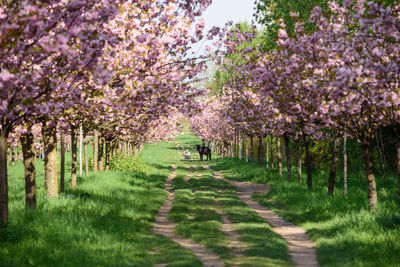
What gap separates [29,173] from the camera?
1376cm

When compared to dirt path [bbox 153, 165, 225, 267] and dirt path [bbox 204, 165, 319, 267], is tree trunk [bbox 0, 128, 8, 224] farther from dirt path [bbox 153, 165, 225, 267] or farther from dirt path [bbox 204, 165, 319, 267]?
dirt path [bbox 204, 165, 319, 267]

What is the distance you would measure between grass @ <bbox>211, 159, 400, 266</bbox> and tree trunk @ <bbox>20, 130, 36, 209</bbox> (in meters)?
8.47

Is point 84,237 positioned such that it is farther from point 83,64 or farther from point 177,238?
point 83,64

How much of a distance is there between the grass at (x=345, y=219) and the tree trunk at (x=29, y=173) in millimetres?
8472

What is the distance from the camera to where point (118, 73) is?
526 inches

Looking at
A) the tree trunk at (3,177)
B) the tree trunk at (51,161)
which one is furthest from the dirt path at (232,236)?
the tree trunk at (51,161)

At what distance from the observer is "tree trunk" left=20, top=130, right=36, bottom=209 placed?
44.8 feet

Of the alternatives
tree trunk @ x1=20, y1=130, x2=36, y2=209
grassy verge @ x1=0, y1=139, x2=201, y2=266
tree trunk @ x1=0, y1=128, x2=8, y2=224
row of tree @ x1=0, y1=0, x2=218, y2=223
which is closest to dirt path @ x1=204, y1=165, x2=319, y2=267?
grassy verge @ x1=0, y1=139, x2=201, y2=266

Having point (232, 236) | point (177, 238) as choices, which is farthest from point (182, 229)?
point (232, 236)

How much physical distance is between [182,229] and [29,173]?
501 cm

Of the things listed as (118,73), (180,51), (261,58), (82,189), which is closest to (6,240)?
(118,73)

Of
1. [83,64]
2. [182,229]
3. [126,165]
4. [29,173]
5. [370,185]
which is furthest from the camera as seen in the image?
[126,165]

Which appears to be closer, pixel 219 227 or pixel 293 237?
pixel 293 237

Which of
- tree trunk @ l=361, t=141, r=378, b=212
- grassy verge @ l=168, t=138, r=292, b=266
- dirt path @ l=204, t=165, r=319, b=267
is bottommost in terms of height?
dirt path @ l=204, t=165, r=319, b=267
